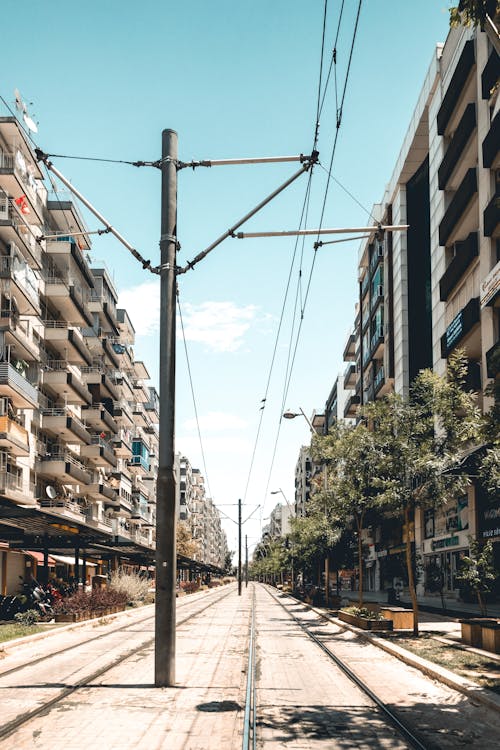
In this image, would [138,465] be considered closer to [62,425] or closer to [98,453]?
[98,453]

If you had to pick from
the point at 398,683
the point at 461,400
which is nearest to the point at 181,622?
the point at 461,400

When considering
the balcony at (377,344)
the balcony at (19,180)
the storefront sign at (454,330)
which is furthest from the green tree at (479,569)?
the balcony at (377,344)

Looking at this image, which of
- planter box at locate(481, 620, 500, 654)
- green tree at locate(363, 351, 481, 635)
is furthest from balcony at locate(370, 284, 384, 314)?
planter box at locate(481, 620, 500, 654)

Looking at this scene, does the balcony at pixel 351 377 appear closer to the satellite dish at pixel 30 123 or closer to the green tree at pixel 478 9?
the satellite dish at pixel 30 123

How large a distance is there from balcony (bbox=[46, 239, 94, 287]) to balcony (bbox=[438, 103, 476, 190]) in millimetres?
23191

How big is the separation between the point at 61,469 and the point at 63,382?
5.45 m

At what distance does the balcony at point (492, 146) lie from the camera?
33.6 m

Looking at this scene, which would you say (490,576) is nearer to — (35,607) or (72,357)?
(35,607)

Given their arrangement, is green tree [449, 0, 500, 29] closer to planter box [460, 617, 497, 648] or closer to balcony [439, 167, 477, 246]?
planter box [460, 617, 497, 648]

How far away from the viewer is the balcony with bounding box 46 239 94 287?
175 feet

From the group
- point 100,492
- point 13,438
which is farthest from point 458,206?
point 100,492

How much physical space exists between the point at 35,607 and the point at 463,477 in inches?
647

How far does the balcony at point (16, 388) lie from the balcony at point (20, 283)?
3.76m

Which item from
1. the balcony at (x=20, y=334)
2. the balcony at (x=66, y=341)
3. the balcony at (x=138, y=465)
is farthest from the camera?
the balcony at (x=138, y=465)
